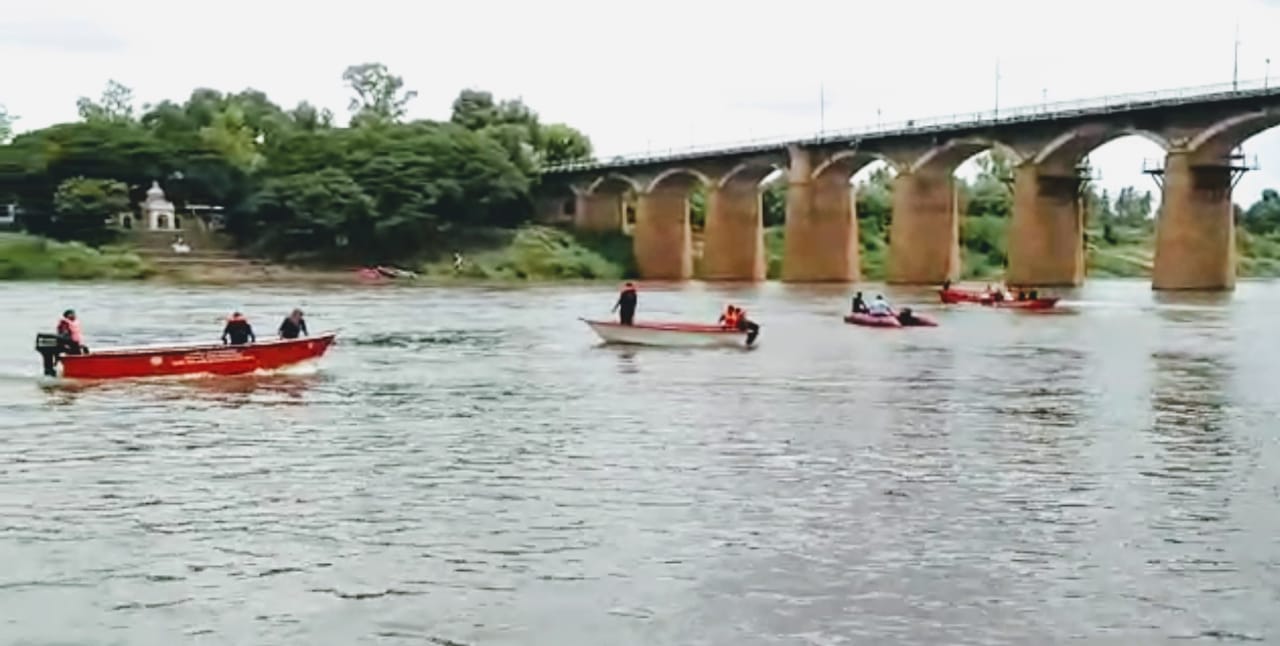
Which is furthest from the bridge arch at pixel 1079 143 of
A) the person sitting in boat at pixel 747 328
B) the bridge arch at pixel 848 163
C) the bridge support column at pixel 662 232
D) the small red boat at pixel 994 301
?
the person sitting in boat at pixel 747 328

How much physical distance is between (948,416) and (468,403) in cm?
946

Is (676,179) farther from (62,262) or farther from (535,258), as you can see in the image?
(62,262)

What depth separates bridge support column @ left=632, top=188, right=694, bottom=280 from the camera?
149 m

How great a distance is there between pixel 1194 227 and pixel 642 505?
284 ft

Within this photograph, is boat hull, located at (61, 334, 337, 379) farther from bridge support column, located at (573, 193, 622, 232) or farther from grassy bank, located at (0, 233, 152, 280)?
bridge support column, located at (573, 193, 622, 232)

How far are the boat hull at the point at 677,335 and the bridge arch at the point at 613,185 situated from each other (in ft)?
320

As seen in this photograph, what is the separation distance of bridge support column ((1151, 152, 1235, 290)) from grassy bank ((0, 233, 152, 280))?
66.1 meters

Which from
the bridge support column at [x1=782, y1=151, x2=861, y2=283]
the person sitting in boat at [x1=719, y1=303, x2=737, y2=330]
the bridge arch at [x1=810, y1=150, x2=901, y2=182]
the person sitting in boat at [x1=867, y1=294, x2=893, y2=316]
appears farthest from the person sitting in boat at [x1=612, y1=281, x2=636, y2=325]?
the bridge support column at [x1=782, y1=151, x2=861, y2=283]

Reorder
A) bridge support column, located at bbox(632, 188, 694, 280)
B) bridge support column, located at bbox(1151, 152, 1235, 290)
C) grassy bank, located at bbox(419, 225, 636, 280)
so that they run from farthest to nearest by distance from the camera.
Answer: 1. bridge support column, located at bbox(632, 188, 694, 280)
2. grassy bank, located at bbox(419, 225, 636, 280)
3. bridge support column, located at bbox(1151, 152, 1235, 290)

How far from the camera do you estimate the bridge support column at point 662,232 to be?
488 ft

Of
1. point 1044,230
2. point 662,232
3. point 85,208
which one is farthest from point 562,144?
point 1044,230

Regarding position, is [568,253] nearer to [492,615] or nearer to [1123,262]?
[1123,262]

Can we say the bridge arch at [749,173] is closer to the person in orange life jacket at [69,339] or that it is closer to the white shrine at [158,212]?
the white shrine at [158,212]

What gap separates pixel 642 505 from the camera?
75.1 feet
